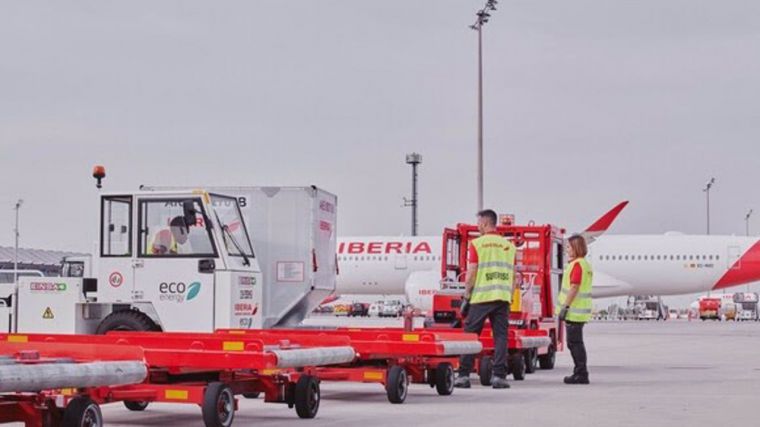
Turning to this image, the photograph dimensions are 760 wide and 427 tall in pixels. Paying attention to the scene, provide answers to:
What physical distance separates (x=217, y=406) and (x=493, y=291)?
217 inches

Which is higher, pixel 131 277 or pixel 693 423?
pixel 131 277

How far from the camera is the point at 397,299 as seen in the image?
93.9 m

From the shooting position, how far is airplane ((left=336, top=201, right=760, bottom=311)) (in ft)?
161

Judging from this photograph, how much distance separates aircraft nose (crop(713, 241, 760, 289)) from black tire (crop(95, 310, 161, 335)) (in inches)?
1522

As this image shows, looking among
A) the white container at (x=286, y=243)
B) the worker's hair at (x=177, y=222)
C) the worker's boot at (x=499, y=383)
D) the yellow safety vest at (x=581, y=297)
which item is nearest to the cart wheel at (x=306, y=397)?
the worker's boot at (x=499, y=383)

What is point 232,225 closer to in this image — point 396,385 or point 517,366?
point 396,385

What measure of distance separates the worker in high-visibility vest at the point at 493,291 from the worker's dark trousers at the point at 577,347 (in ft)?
3.91

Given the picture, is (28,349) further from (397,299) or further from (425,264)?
(397,299)

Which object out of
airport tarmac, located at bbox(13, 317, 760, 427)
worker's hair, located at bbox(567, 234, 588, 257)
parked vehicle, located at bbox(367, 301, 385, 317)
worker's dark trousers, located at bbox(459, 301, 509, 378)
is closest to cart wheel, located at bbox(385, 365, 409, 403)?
airport tarmac, located at bbox(13, 317, 760, 427)

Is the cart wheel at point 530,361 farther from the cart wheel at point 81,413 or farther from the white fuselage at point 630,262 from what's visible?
the white fuselage at point 630,262

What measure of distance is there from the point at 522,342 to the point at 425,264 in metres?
33.7

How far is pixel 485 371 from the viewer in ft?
47.8

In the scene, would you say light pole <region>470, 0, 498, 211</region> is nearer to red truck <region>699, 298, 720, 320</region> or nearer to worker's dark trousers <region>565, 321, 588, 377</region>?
worker's dark trousers <region>565, 321, 588, 377</region>

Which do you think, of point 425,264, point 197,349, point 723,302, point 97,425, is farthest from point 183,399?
point 723,302
